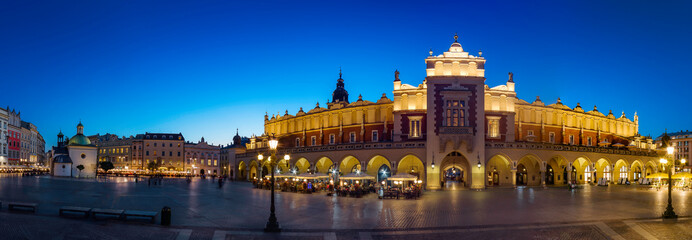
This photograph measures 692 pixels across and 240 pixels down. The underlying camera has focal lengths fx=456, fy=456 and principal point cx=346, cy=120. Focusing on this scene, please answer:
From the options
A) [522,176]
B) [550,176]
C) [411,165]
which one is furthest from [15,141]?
[550,176]

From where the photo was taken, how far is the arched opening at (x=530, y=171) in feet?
184

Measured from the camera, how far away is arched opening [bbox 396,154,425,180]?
180ft

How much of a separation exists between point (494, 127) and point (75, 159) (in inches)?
2491

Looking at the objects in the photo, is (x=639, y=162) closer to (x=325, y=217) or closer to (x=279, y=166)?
(x=279, y=166)

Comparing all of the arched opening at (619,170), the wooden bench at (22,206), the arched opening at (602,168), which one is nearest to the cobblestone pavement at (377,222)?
the wooden bench at (22,206)

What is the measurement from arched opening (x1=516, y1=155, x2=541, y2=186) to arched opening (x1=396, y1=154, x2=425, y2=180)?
505 inches

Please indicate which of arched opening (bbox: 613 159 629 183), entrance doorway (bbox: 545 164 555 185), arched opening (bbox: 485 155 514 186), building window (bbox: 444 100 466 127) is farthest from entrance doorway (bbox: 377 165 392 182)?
arched opening (bbox: 613 159 629 183)

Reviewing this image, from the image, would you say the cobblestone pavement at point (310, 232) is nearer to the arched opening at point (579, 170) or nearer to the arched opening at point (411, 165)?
the arched opening at point (411, 165)

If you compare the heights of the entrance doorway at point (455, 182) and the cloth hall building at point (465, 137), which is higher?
the cloth hall building at point (465, 137)

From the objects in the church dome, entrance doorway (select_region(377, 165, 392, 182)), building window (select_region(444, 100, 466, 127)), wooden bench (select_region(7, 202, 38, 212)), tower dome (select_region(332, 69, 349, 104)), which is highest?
tower dome (select_region(332, 69, 349, 104))

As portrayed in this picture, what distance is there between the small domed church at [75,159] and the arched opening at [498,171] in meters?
60.9

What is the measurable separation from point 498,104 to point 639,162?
27.0 m

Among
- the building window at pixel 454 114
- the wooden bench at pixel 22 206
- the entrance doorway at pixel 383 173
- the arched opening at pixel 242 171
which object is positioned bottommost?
the arched opening at pixel 242 171

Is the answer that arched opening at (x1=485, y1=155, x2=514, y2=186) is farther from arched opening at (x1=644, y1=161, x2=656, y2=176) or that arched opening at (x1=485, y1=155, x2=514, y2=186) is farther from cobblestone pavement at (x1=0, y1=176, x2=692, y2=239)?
arched opening at (x1=644, y1=161, x2=656, y2=176)
